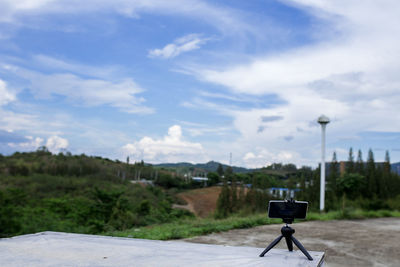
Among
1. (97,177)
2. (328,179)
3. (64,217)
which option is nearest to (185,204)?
(97,177)

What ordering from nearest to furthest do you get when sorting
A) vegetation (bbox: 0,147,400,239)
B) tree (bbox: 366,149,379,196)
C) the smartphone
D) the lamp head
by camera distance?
the smartphone < vegetation (bbox: 0,147,400,239) < the lamp head < tree (bbox: 366,149,379,196)

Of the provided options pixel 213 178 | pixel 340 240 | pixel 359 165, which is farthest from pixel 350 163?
pixel 213 178

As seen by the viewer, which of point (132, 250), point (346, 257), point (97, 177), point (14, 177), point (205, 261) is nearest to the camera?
point (205, 261)

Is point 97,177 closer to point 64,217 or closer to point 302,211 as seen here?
point 64,217

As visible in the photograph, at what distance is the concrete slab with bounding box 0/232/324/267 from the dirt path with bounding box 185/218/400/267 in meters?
1.54

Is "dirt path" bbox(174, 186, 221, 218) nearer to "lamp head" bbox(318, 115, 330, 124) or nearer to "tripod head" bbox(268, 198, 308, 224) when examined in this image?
"lamp head" bbox(318, 115, 330, 124)

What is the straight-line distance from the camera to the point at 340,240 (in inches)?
226

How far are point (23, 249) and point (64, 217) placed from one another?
52.7ft

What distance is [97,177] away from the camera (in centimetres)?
3506

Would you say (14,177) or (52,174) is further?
(52,174)

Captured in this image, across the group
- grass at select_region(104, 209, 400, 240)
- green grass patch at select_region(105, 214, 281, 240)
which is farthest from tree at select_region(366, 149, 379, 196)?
green grass patch at select_region(105, 214, 281, 240)

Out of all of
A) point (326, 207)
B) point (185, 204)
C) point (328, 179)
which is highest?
point (328, 179)

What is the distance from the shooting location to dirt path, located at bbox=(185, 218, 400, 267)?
178 inches

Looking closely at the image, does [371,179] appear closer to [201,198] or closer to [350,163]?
[350,163]
